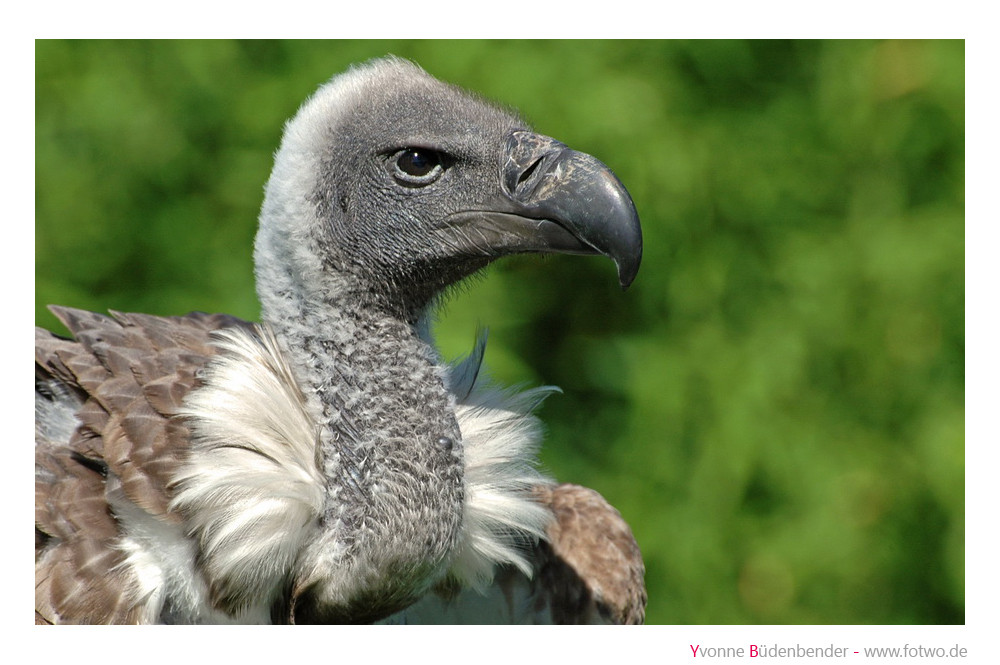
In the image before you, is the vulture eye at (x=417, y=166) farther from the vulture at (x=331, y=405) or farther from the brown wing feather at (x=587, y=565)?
the brown wing feather at (x=587, y=565)

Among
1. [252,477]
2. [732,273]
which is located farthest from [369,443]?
[732,273]

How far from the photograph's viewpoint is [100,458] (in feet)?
6.79

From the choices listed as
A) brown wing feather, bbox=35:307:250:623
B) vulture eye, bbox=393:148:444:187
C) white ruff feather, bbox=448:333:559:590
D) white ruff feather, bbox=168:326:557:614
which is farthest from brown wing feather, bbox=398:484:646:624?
vulture eye, bbox=393:148:444:187

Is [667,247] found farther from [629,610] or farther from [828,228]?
[629,610]

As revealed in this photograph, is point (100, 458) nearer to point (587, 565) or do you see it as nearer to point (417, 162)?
point (417, 162)

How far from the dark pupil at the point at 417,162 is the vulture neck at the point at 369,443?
0.81 feet

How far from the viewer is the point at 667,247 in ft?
12.5

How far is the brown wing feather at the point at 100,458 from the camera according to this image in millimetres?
1983

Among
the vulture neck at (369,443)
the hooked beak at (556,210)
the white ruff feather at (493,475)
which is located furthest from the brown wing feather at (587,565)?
the hooked beak at (556,210)

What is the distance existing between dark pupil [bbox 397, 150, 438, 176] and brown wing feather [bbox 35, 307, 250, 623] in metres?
0.59

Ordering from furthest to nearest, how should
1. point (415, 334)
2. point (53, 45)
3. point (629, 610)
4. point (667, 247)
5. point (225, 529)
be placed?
point (667, 247), point (53, 45), point (629, 610), point (415, 334), point (225, 529)

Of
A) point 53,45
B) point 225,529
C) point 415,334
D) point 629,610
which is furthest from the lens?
A: point 53,45

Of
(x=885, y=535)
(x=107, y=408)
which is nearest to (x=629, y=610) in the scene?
(x=107, y=408)

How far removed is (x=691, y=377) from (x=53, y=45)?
95.0 inches
